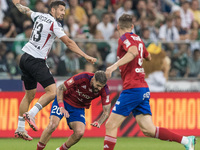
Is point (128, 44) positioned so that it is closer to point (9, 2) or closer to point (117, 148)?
point (117, 148)

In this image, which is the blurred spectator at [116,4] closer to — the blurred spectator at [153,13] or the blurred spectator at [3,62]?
the blurred spectator at [153,13]

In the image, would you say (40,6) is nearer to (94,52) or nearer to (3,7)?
(3,7)

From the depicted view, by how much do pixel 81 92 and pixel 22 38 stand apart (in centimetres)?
568

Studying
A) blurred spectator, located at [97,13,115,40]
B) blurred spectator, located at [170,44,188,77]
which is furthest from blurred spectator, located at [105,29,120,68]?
blurred spectator, located at [170,44,188,77]

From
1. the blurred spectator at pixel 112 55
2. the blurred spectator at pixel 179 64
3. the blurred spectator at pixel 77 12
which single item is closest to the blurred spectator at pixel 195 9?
the blurred spectator at pixel 179 64

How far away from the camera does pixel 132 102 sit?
8.55 m

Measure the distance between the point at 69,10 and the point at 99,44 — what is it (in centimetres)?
257

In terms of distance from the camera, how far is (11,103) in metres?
13.5

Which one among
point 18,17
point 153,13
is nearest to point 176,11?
point 153,13

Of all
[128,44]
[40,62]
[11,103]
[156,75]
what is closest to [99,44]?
[156,75]

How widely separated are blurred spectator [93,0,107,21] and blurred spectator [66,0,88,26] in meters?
0.54

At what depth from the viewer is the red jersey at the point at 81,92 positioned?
30.9ft

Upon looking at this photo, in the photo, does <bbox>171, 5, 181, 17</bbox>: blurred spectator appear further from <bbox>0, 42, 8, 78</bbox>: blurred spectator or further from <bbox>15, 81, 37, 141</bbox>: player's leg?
<bbox>15, 81, 37, 141</bbox>: player's leg

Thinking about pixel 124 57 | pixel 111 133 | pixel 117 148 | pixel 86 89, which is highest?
pixel 124 57
